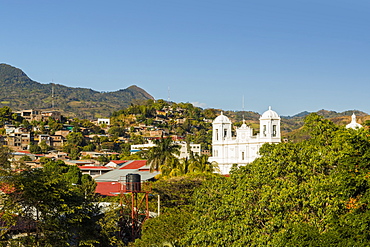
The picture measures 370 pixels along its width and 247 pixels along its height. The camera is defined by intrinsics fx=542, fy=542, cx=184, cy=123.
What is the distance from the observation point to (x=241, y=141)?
55219mm

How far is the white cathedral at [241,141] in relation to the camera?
171 ft

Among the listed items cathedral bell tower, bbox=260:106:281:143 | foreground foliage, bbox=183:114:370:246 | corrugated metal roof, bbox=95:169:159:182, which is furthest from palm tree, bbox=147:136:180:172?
foreground foliage, bbox=183:114:370:246

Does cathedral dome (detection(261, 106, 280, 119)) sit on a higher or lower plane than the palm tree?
higher

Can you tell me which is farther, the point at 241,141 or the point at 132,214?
the point at 241,141

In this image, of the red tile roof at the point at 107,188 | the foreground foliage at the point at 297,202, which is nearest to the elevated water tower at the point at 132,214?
the foreground foliage at the point at 297,202

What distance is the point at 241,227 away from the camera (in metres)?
17.6

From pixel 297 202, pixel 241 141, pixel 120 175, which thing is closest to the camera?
pixel 297 202

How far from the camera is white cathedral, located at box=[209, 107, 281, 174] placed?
2056 inches

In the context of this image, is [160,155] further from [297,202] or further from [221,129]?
[297,202]

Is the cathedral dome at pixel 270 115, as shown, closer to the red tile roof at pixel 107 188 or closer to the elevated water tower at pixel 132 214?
the red tile roof at pixel 107 188

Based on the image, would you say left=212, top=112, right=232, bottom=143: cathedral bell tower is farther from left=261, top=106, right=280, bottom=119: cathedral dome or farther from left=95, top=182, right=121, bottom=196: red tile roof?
left=95, top=182, right=121, bottom=196: red tile roof

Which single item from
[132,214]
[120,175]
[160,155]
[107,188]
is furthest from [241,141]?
[132,214]

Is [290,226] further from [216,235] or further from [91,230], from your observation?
[91,230]

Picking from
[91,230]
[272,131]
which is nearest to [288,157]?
[91,230]
